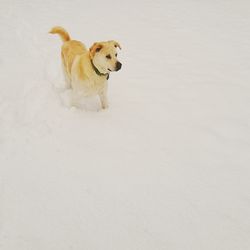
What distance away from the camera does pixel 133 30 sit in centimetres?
675

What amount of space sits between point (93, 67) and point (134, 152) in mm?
1095

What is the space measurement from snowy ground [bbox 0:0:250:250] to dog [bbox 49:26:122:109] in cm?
35

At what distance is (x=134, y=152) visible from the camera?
10.2 feet

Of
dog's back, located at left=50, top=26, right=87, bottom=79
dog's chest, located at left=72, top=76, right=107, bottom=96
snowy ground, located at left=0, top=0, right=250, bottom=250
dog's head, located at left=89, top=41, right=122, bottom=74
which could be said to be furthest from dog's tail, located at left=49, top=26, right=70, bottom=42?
dog's head, located at left=89, top=41, right=122, bottom=74

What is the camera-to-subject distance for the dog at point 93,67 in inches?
123

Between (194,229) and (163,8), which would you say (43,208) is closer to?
(194,229)

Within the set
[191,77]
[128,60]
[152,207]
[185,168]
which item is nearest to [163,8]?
[128,60]

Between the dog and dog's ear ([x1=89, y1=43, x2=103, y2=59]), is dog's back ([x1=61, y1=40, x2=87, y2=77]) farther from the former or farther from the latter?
dog's ear ([x1=89, y1=43, x2=103, y2=59])

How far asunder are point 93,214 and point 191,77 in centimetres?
310

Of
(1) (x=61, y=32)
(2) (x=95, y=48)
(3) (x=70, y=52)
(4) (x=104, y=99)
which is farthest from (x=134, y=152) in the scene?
(1) (x=61, y=32)

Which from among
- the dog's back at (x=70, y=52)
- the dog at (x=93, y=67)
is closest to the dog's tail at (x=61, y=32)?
the dog's back at (x=70, y=52)

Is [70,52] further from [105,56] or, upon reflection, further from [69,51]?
[105,56]

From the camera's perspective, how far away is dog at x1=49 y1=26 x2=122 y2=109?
10.2ft

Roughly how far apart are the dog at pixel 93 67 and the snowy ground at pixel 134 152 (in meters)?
0.35
